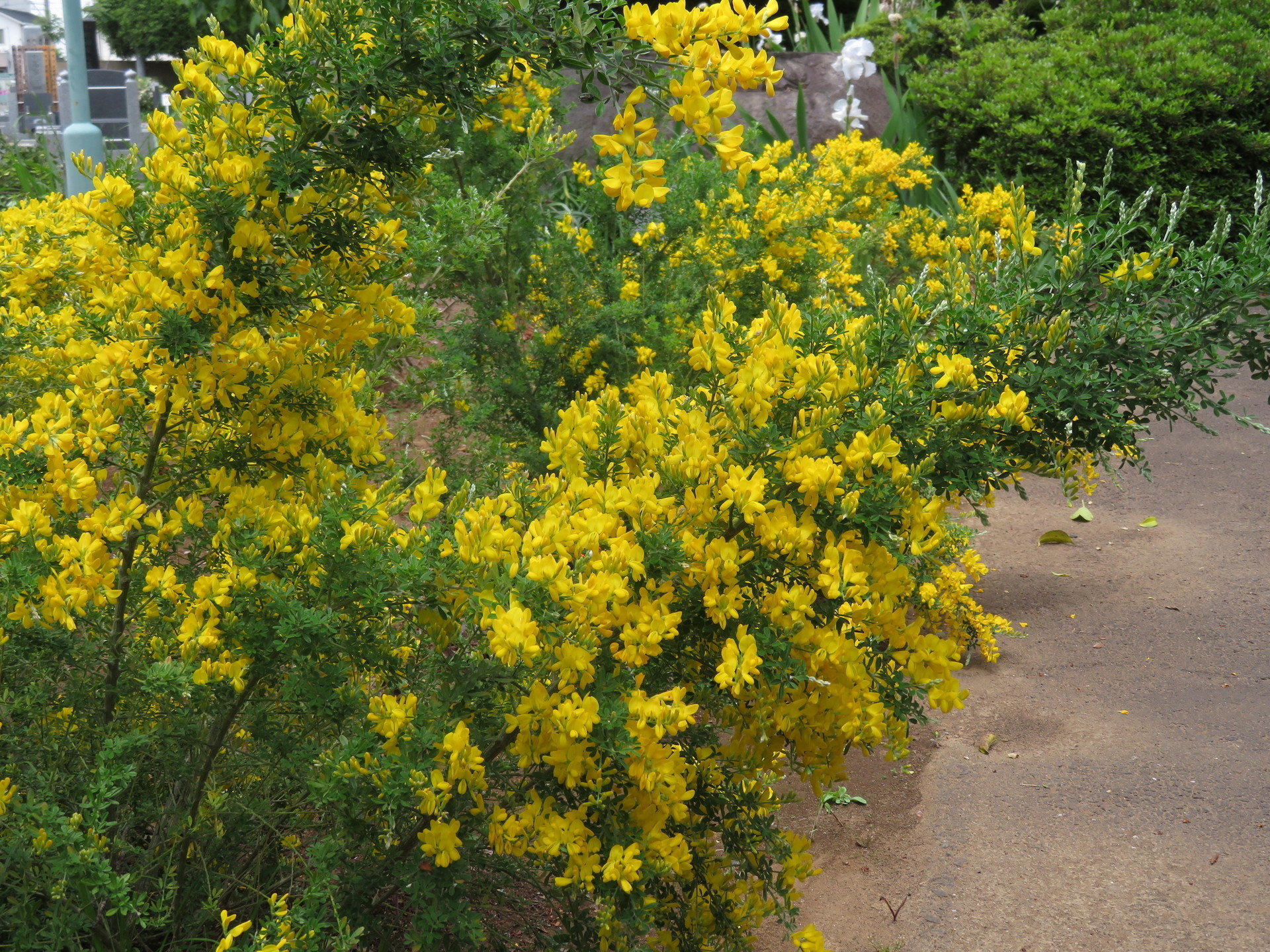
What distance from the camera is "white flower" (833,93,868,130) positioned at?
9.68m

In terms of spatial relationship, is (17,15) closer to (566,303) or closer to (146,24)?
(146,24)

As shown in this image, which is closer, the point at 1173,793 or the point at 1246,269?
the point at 1246,269

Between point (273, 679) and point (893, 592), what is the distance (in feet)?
3.46

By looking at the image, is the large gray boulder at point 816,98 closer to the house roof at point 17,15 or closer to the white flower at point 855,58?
the white flower at point 855,58

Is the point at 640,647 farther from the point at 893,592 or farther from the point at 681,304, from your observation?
the point at 681,304

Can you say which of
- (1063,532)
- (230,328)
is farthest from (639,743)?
(1063,532)

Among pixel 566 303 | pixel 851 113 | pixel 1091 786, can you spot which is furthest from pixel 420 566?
pixel 851 113

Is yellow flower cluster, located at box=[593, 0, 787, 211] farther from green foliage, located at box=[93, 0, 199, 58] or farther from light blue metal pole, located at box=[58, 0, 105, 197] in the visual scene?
green foliage, located at box=[93, 0, 199, 58]

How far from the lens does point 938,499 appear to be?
5.62ft

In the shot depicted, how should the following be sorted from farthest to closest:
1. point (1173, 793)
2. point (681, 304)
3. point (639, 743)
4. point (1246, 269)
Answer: point (681, 304) < point (1173, 793) < point (1246, 269) < point (639, 743)

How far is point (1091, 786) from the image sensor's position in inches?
127

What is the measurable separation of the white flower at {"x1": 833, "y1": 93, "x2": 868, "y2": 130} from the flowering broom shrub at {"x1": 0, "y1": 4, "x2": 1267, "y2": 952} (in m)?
8.14

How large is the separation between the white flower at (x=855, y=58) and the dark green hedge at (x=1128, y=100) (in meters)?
1.50

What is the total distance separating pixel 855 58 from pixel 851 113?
91cm
